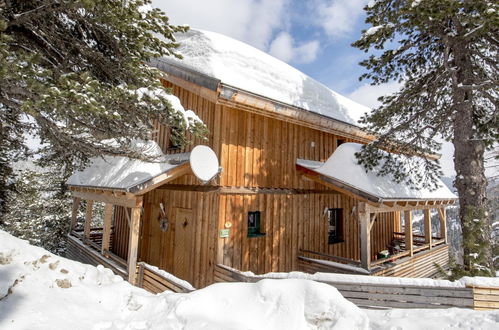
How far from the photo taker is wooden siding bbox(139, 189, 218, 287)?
7.91 metres

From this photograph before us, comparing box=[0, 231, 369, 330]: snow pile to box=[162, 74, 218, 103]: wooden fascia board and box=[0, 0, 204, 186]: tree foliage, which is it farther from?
box=[162, 74, 218, 103]: wooden fascia board

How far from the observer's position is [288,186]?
9555mm

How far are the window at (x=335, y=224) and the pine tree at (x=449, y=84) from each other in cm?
299

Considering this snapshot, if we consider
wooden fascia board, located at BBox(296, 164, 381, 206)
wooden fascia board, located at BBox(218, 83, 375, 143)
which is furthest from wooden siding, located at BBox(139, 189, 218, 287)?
wooden fascia board, located at BBox(296, 164, 381, 206)

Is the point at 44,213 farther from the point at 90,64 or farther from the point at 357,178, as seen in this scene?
the point at 357,178

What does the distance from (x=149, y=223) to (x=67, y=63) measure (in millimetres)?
6788

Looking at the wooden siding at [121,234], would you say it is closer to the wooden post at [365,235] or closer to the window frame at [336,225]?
the window frame at [336,225]

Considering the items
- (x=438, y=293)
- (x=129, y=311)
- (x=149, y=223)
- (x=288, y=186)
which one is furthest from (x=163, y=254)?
(x=438, y=293)

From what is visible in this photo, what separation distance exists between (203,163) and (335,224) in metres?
6.95

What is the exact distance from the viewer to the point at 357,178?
8.68m

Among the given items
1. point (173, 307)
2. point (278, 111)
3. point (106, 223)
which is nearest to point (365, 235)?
point (278, 111)

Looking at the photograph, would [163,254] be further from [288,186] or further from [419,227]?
[419,227]

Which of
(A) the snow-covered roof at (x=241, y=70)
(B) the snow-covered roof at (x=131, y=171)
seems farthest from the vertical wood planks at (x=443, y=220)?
(B) the snow-covered roof at (x=131, y=171)

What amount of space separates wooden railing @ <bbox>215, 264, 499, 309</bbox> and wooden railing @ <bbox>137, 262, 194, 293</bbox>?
1.61 m
